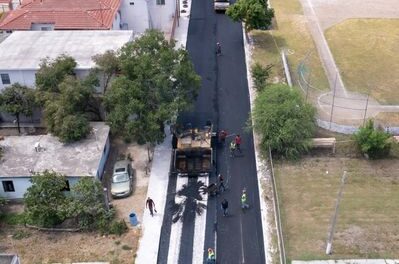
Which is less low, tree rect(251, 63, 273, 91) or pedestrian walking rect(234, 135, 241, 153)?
tree rect(251, 63, 273, 91)

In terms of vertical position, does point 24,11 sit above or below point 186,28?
above

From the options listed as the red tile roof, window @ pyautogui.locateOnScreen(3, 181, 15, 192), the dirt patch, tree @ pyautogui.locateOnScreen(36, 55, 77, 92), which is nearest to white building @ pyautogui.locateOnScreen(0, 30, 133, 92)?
tree @ pyautogui.locateOnScreen(36, 55, 77, 92)

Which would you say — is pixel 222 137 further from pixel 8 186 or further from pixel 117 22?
pixel 117 22

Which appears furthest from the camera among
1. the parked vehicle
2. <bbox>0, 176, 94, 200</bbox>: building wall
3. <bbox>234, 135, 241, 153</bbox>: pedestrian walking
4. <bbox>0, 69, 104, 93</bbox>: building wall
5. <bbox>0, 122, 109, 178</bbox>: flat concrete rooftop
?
<bbox>0, 69, 104, 93</bbox>: building wall

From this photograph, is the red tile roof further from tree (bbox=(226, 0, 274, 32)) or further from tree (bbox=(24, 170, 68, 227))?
tree (bbox=(24, 170, 68, 227))

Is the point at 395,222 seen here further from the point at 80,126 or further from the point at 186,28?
the point at 186,28

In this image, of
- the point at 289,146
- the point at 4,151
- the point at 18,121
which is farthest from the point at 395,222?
the point at 18,121

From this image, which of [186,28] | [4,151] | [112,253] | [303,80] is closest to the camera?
[112,253]
